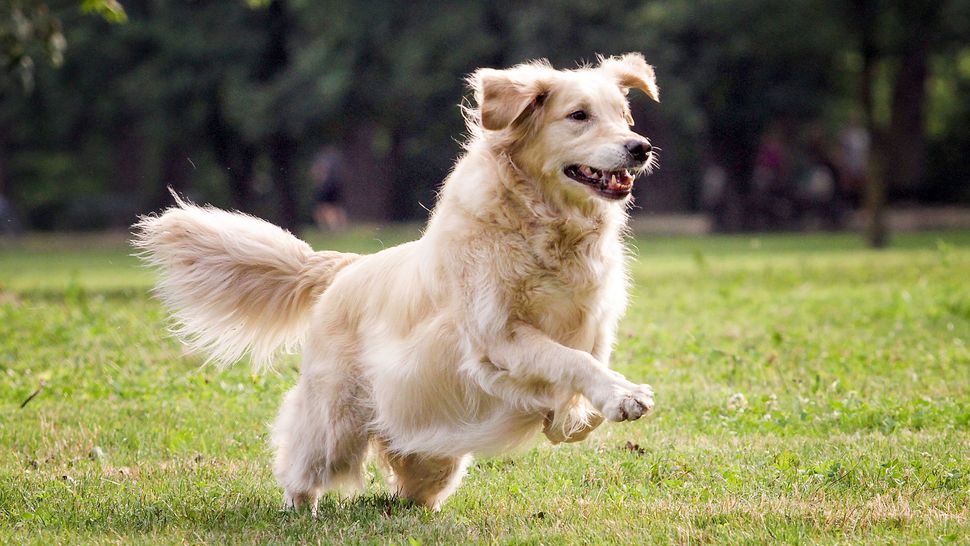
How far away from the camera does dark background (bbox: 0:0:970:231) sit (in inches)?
1233

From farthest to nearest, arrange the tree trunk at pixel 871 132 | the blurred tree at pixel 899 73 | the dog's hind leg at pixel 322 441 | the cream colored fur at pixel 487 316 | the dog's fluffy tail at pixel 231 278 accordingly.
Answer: the blurred tree at pixel 899 73
the tree trunk at pixel 871 132
the dog's fluffy tail at pixel 231 278
the dog's hind leg at pixel 322 441
the cream colored fur at pixel 487 316

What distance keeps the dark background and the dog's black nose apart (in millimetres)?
21672

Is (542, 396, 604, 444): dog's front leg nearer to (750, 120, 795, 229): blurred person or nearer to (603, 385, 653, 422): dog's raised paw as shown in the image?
(603, 385, 653, 422): dog's raised paw

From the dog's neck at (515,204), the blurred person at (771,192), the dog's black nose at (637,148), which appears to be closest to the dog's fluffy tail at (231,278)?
the dog's neck at (515,204)

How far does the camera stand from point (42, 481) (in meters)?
6.57

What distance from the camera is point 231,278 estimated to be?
273 inches

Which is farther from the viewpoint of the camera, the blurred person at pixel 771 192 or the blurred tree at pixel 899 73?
the blurred person at pixel 771 192

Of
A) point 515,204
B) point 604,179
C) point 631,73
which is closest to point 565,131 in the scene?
point 604,179

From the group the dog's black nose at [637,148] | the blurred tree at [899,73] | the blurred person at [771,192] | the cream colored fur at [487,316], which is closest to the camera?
the cream colored fur at [487,316]

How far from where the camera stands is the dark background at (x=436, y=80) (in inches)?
1233

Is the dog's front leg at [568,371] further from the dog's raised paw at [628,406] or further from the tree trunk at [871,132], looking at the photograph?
the tree trunk at [871,132]

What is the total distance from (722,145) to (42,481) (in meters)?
31.6

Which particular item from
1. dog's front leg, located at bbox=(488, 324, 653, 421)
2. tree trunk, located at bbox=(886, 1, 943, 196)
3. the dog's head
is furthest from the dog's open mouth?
tree trunk, located at bbox=(886, 1, 943, 196)

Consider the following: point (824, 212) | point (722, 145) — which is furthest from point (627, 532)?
point (722, 145)
